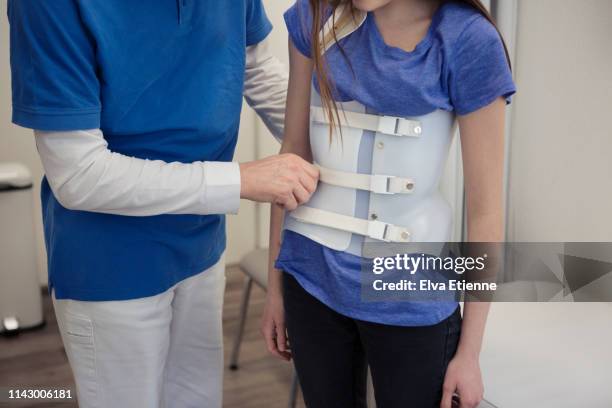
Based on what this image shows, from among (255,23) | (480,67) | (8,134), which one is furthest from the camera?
(8,134)

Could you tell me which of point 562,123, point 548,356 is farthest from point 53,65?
point 562,123

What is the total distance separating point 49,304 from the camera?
3.44 m

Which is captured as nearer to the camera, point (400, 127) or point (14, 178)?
point (400, 127)

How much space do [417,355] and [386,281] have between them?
Result: 12cm

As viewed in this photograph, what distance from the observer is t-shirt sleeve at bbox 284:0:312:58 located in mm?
1124

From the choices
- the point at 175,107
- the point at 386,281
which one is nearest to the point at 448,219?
the point at 386,281

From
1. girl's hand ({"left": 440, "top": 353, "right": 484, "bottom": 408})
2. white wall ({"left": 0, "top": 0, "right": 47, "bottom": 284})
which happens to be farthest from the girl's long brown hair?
white wall ({"left": 0, "top": 0, "right": 47, "bottom": 284})

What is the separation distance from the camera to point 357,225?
1.08 metres

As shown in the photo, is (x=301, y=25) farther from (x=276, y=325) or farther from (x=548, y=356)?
(x=548, y=356)

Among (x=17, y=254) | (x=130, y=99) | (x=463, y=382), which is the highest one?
(x=130, y=99)

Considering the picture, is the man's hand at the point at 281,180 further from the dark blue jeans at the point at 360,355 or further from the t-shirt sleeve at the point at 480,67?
the t-shirt sleeve at the point at 480,67

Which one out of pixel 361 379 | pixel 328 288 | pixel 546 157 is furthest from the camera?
pixel 546 157

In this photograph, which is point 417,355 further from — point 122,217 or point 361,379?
point 122,217

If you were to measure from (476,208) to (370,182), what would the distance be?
0.52 ft
